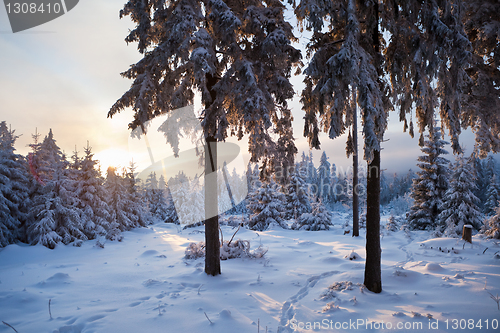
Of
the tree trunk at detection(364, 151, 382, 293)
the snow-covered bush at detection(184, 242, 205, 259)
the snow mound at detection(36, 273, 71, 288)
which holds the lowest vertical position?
the snow-covered bush at detection(184, 242, 205, 259)

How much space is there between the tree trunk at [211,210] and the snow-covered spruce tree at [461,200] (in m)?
19.5

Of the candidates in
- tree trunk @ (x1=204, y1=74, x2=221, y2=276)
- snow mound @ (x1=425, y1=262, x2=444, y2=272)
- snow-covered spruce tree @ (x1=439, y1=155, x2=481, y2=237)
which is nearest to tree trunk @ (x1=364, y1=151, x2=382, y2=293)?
snow mound @ (x1=425, y1=262, x2=444, y2=272)

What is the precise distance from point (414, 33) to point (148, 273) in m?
10.7

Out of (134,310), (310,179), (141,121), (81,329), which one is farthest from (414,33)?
(310,179)

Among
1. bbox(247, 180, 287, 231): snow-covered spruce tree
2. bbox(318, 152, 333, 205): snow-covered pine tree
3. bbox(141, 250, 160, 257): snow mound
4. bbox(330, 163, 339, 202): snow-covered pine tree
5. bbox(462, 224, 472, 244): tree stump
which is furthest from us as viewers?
bbox(330, 163, 339, 202): snow-covered pine tree

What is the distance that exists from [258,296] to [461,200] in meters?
21.1

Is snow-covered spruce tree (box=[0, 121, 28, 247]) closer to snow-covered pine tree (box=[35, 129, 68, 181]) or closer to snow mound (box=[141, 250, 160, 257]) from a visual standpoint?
snow-covered pine tree (box=[35, 129, 68, 181])

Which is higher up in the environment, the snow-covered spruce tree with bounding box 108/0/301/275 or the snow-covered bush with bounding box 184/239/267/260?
the snow-covered spruce tree with bounding box 108/0/301/275

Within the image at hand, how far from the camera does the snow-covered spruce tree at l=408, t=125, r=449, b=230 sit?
69.9ft

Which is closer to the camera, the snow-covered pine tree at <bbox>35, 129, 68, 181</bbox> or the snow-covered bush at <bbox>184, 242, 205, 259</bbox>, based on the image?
the snow-covered bush at <bbox>184, 242, 205, 259</bbox>

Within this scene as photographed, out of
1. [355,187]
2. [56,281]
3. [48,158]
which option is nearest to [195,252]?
[56,281]

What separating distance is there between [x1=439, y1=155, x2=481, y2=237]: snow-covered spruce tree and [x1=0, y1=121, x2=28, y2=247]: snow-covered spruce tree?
30072 mm

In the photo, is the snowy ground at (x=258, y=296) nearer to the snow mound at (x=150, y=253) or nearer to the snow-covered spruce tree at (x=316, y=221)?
the snow mound at (x=150, y=253)

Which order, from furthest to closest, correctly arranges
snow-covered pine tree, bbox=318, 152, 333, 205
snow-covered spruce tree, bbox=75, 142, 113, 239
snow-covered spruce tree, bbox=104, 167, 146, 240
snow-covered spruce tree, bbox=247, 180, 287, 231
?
snow-covered pine tree, bbox=318, 152, 333, 205 → snow-covered spruce tree, bbox=247, 180, 287, 231 → snow-covered spruce tree, bbox=104, 167, 146, 240 → snow-covered spruce tree, bbox=75, 142, 113, 239
